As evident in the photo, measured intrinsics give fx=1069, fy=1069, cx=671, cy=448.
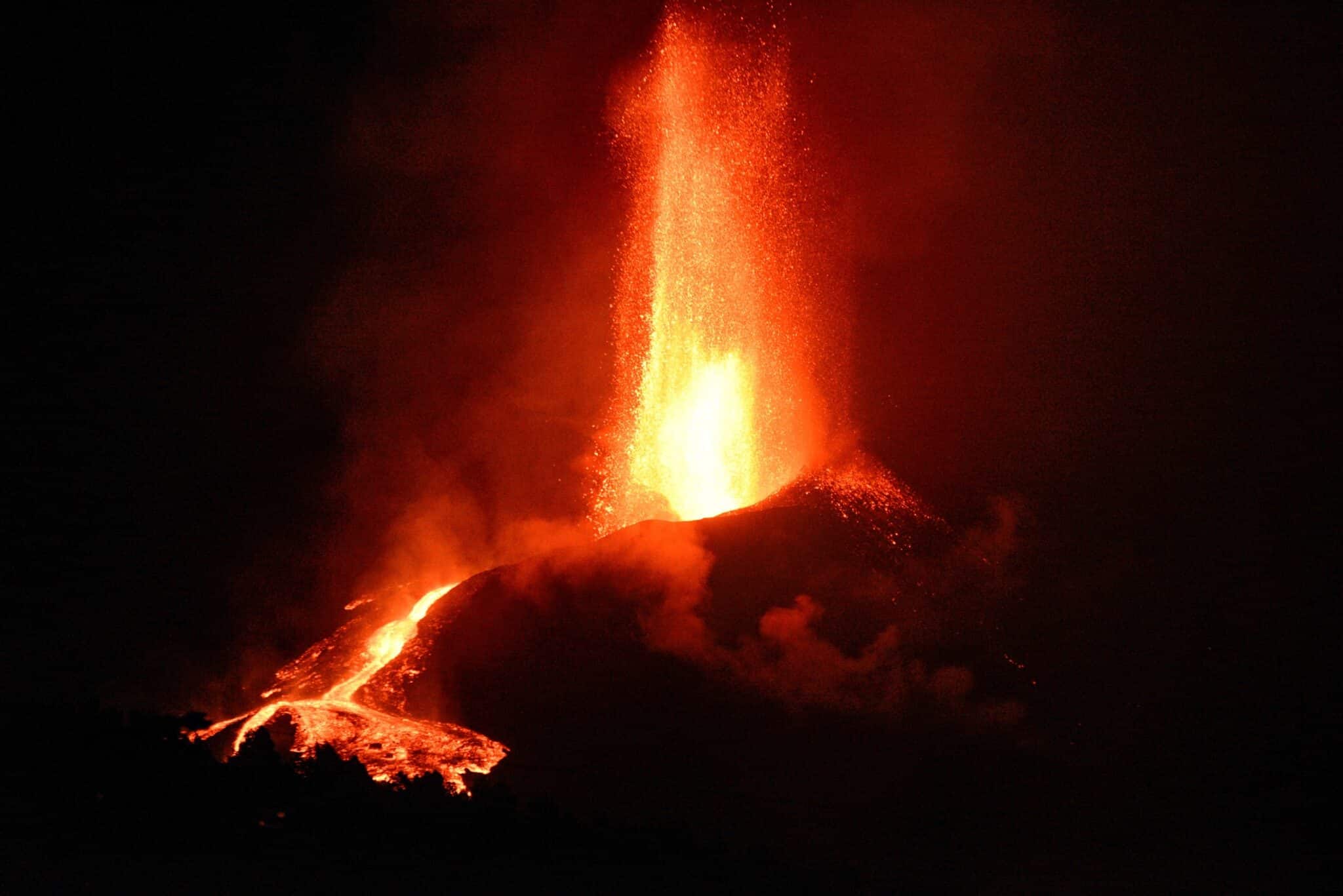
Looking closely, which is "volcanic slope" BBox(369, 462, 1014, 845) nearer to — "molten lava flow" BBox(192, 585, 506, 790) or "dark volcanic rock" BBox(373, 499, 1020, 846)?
"dark volcanic rock" BBox(373, 499, 1020, 846)

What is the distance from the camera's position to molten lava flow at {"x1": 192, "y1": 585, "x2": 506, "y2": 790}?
73.8 ft

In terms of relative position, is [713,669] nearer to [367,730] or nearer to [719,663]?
[719,663]

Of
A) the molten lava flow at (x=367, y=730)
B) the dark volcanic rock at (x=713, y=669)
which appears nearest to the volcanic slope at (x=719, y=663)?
the dark volcanic rock at (x=713, y=669)

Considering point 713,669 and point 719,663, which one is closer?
point 713,669

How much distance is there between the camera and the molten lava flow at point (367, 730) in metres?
22.5

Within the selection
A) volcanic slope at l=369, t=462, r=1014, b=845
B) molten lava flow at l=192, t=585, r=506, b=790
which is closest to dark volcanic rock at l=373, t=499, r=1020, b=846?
volcanic slope at l=369, t=462, r=1014, b=845

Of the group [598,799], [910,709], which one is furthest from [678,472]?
[598,799]

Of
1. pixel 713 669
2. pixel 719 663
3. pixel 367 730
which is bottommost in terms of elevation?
pixel 367 730

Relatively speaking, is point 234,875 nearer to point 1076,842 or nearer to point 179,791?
point 179,791

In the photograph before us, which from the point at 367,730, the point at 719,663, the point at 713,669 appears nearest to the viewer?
the point at 367,730

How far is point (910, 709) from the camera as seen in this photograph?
27.4m

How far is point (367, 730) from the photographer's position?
80.5ft

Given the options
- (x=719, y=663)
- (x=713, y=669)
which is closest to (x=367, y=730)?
(x=713, y=669)

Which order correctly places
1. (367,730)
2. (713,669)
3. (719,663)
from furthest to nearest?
(719,663) → (713,669) → (367,730)
